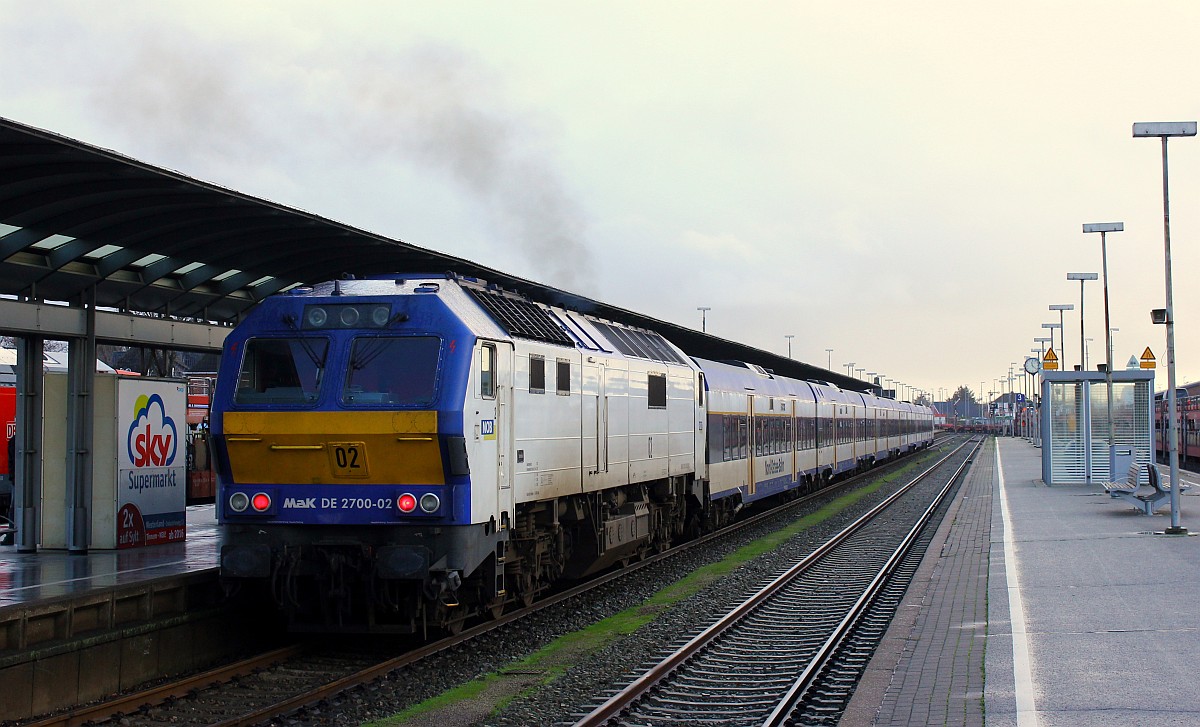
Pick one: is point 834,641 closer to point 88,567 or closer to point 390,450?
point 390,450

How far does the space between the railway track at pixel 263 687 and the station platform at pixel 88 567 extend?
1217 millimetres

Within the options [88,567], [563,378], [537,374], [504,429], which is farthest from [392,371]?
[88,567]

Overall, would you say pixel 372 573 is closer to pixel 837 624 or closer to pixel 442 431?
pixel 442 431

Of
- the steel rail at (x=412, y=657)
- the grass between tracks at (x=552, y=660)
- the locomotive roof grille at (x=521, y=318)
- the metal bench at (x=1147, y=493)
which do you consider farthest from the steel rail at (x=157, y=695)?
the metal bench at (x=1147, y=493)

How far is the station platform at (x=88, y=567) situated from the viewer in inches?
419

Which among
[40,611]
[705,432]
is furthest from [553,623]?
Result: [705,432]

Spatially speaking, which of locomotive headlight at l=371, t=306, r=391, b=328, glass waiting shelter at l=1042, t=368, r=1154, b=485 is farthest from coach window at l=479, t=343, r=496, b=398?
glass waiting shelter at l=1042, t=368, r=1154, b=485

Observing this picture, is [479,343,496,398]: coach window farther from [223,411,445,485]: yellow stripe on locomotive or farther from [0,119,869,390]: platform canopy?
[0,119,869,390]: platform canopy

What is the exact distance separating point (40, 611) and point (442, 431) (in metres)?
3.59

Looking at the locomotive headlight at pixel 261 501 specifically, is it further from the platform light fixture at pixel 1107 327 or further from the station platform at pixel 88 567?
the platform light fixture at pixel 1107 327

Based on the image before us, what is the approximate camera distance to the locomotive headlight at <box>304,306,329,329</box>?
11.5 meters

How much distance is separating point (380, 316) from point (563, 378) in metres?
2.86

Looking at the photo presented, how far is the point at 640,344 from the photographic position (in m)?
17.8

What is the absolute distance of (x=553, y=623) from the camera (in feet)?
43.1
